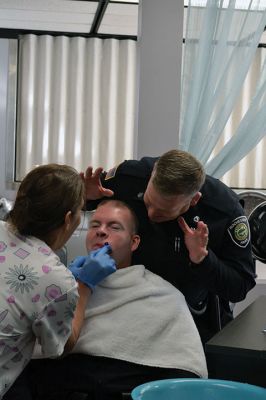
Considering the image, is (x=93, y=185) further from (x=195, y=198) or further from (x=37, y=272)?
(x=37, y=272)

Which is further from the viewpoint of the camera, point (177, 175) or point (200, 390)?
point (177, 175)

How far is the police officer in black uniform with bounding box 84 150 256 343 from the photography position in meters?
1.84

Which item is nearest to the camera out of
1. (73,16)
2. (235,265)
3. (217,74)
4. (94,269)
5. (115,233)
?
(94,269)

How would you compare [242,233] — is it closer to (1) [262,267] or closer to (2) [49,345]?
(2) [49,345]

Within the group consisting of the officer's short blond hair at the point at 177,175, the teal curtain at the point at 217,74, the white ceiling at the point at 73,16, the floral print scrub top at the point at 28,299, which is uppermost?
the white ceiling at the point at 73,16

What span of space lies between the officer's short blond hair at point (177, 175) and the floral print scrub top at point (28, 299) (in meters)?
0.49

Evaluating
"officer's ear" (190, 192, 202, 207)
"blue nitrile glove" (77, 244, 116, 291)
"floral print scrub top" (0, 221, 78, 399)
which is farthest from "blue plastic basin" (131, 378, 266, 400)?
"officer's ear" (190, 192, 202, 207)

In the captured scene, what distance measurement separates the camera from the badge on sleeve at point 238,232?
192 cm

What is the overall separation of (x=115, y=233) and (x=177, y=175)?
30cm

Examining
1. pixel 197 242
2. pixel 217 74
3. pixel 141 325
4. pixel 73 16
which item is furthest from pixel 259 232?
pixel 73 16

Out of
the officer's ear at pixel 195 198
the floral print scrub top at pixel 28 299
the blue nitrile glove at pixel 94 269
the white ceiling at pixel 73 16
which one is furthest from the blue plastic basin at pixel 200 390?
the white ceiling at pixel 73 16

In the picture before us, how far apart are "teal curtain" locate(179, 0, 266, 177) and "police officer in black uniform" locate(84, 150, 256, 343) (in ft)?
2.67

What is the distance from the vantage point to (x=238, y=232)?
1.92 meters

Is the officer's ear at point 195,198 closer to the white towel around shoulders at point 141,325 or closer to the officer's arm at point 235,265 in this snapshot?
the officer's arm at point 235,265
